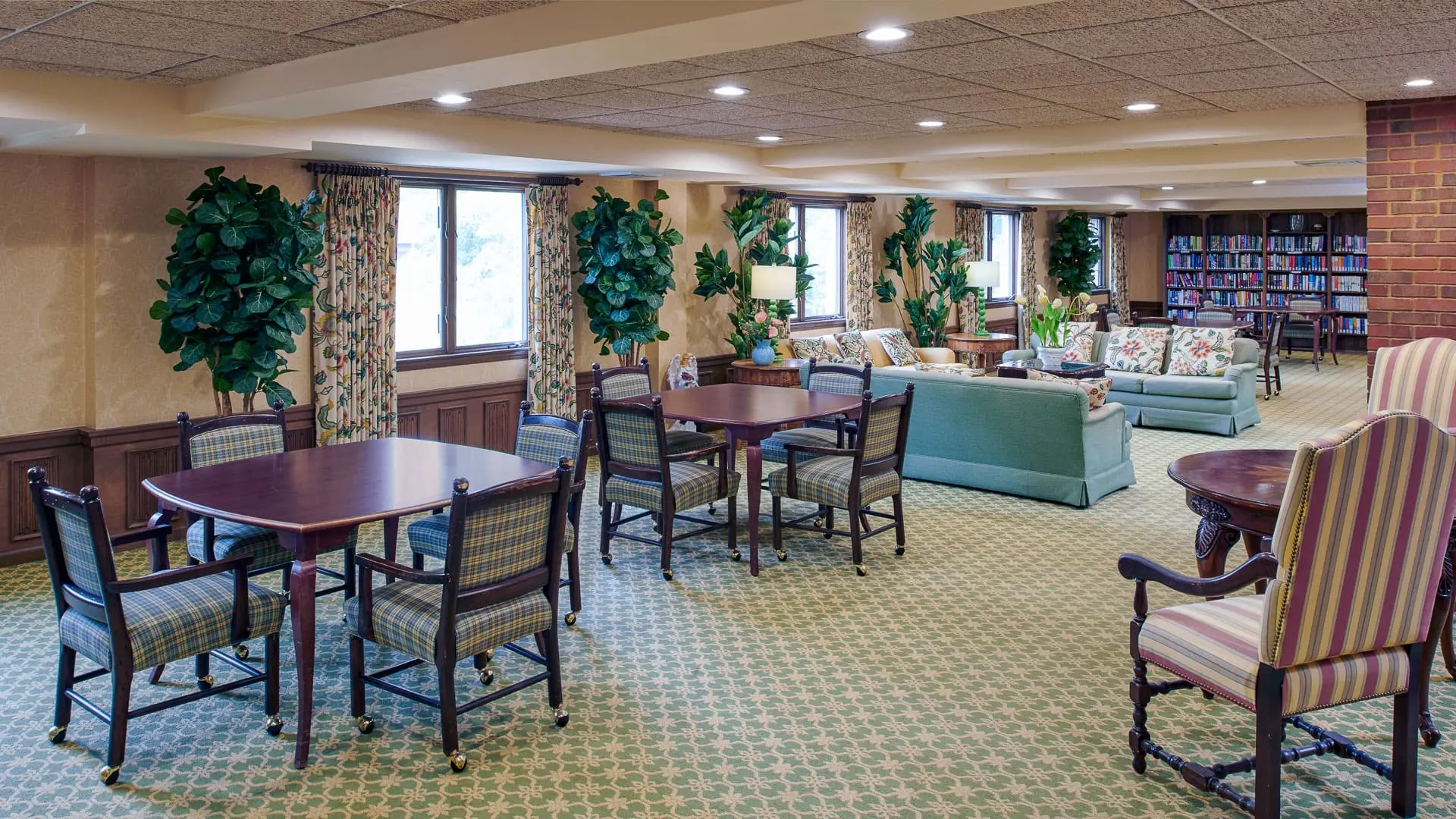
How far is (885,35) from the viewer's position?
3.89 meters

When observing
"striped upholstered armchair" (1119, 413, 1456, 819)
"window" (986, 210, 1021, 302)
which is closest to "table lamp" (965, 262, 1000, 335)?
"window" (986, 210, 1021, 302)

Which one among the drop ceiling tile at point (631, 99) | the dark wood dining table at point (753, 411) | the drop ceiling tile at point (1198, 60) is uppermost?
the drop ceiling tile at point (631, 99)

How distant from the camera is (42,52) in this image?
417cm

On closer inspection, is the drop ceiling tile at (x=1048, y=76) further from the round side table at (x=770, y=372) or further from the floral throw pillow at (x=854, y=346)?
the floral throw pillow at (x=854, y=346)

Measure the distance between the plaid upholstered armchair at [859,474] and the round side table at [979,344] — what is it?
640cm

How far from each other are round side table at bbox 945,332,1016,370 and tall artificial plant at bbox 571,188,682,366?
15.5ft

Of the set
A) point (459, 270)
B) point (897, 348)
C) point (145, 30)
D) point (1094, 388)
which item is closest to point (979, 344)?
point (897, 348)

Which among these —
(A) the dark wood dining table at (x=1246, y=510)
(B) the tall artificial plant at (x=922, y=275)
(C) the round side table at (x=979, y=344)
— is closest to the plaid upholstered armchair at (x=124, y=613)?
(A) the dark wood dining table at (x=1246, y=510)

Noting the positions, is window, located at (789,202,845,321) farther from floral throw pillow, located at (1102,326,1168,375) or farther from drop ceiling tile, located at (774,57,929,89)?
drop ceiling tile, located at (774,57,929,89)

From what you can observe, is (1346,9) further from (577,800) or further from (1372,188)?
(577,800)

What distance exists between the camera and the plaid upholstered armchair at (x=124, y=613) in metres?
3.49

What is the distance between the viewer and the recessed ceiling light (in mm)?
3803

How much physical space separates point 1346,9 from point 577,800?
3.38m

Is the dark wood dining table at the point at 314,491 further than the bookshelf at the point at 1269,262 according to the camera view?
No
